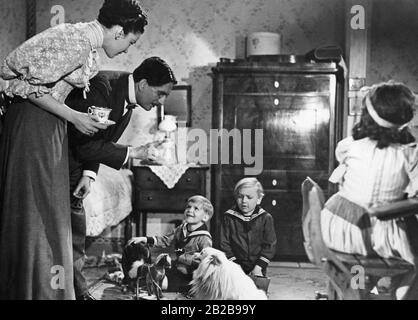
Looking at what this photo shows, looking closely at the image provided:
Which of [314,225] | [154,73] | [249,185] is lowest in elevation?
[314,225]

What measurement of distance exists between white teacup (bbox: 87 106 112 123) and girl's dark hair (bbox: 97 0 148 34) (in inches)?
11.9

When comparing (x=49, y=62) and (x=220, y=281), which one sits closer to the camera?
(x=49, y=62)

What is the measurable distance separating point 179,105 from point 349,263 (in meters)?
1.04

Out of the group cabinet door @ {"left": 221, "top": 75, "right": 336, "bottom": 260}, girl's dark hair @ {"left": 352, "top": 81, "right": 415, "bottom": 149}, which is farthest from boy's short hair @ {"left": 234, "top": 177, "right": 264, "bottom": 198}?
girl's dark hair @ {"left": 352, "top": 81, "right": 415, "bottom": 149}

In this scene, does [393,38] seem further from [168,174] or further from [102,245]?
[102,245]

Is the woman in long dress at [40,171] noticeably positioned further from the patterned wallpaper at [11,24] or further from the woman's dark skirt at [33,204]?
the patterned wallpaper at [11,24]

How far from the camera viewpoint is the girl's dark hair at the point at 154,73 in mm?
2242

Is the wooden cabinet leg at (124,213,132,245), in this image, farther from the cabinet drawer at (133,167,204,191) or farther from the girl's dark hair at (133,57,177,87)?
the girl's dark hair at (133,57,177,87)

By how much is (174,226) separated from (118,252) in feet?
0.93

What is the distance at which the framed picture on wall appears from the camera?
2.50 metres

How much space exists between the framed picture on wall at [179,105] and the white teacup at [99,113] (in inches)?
19.9

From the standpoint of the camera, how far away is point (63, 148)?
1959 mm

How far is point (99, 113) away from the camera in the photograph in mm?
2020

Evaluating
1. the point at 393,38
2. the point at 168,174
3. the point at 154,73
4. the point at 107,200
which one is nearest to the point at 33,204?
the point at 107,200
